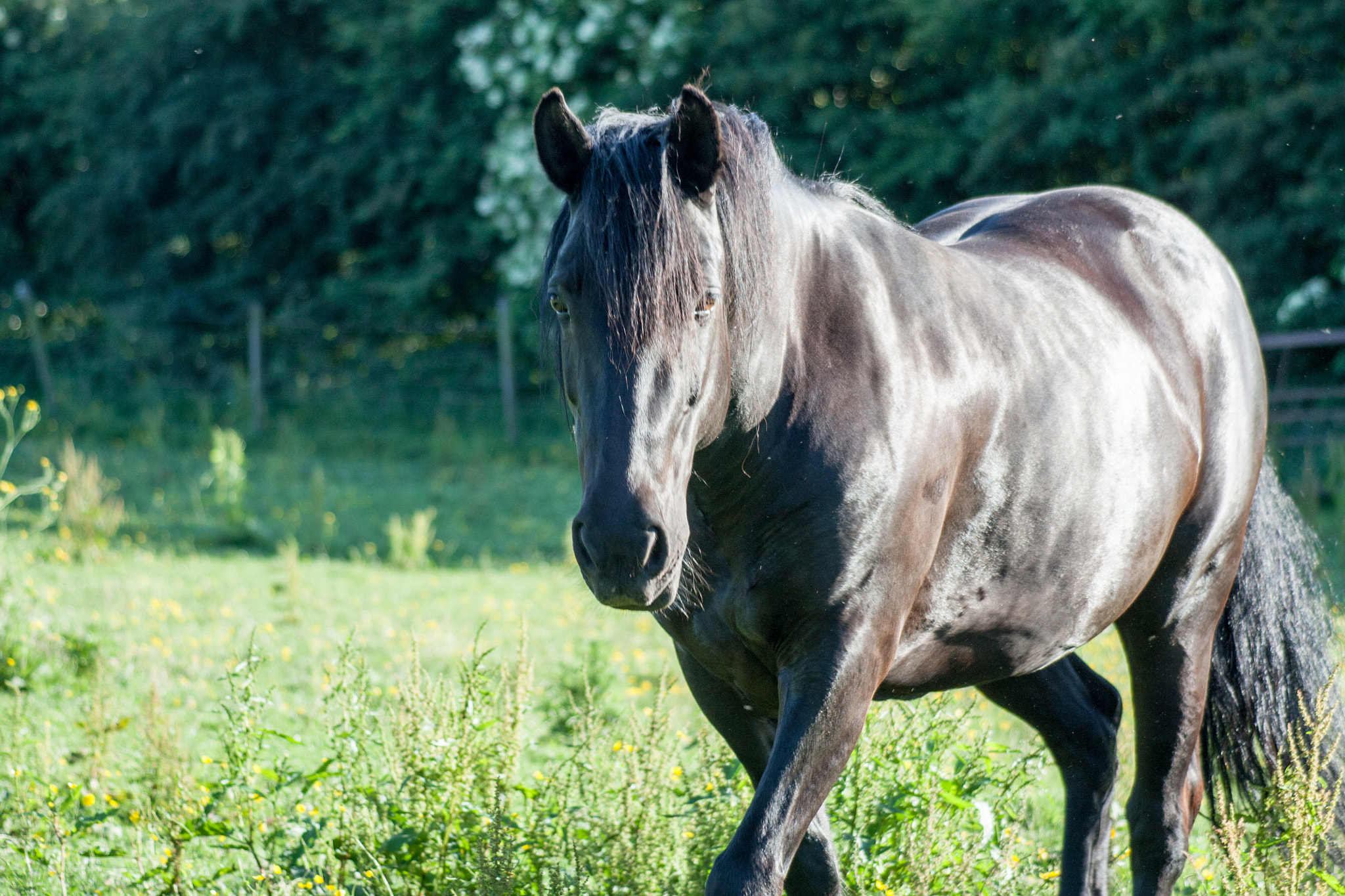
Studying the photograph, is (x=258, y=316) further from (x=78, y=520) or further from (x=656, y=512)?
(x=656, y=512)

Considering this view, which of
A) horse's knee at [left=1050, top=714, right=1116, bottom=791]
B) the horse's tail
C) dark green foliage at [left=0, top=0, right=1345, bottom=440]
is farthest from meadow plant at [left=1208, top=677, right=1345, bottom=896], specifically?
dark green foliage at [left=0, top=0, right=1345, bottom=440]

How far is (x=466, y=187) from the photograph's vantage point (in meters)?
19.5

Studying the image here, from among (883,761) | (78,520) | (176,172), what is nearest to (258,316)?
(176,172)

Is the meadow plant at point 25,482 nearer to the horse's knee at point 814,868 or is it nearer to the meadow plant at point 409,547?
the meadow plant at point 409,547

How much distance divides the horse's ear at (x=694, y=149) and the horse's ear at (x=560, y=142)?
157 millimetres

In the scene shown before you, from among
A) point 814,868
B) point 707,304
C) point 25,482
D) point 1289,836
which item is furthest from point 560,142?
point 25,482

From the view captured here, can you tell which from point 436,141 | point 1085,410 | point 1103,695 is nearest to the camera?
point 1085,410

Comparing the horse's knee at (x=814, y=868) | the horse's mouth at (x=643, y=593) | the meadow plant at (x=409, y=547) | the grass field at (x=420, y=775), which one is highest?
the horse's mouth at (x=643, y=593)

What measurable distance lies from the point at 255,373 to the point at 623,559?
16.5 metres

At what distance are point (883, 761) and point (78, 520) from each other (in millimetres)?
7195

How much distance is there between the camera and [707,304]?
1.93m

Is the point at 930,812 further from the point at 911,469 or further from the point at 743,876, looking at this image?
the point at 911,469

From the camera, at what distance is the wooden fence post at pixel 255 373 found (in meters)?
16.8

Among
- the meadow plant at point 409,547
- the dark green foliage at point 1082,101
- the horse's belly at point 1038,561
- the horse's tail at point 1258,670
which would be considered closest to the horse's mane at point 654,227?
the horse's belly at point 1038,561
